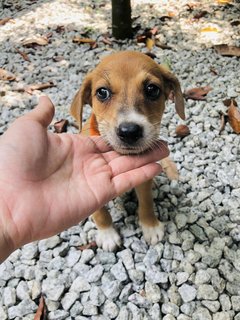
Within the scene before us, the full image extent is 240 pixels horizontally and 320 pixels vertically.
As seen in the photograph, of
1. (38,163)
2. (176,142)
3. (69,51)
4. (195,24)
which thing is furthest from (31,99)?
(195,24)

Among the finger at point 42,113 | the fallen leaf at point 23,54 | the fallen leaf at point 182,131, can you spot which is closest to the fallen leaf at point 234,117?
the fallen leaf at point 182,131

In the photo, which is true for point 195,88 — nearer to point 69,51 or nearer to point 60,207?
point 69,51

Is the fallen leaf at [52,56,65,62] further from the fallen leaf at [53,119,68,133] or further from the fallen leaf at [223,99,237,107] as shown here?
the fallen leaf at [223,99,237,107]

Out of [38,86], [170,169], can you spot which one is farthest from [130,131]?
[38,86]

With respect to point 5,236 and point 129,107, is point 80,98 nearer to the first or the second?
point 129,107

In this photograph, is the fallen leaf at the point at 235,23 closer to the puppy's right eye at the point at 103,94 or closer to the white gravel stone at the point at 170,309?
the puppy's right eye at the point at 103,94
